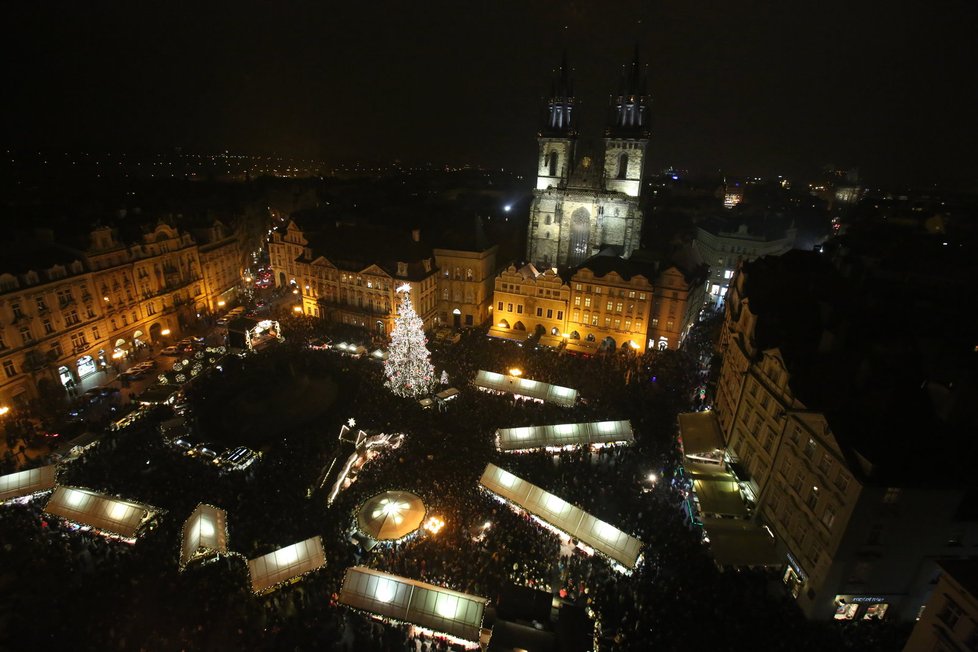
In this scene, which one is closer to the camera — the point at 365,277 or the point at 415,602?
the point at 415,602

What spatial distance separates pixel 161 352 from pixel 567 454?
38.6m

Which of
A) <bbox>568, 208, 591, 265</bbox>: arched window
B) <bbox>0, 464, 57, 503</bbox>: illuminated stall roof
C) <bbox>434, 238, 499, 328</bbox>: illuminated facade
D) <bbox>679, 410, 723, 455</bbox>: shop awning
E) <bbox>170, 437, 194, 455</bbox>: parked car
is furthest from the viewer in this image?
<bbox>568, 208, 591, 265</bbox>: arched window

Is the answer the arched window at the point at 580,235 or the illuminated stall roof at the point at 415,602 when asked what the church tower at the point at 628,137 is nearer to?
the arched window at the point at 580,235

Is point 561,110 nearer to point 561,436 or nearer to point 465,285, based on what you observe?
point 465,285

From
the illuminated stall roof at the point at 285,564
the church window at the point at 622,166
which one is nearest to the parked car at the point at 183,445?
the illuminated stall roof at the point at 285,564

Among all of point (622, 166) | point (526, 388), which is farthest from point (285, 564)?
point (622, 166)

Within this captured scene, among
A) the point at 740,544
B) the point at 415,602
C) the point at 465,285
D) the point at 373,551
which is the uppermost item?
the point at 465,285

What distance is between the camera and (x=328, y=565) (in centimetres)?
2209

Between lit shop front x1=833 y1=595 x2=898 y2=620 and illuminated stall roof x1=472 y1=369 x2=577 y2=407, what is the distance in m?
18.1

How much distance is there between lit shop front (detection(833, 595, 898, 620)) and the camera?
68.8 ft

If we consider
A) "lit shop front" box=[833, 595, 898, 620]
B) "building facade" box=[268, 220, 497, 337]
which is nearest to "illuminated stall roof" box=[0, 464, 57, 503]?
"building facade" box=[268, 220, 497, 337]

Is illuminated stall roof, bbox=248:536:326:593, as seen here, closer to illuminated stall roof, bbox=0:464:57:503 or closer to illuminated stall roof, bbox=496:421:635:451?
illuminated stall roof, bbox=496:421:635:451

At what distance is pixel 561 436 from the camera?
30484mm

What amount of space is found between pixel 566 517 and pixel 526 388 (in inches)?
520
